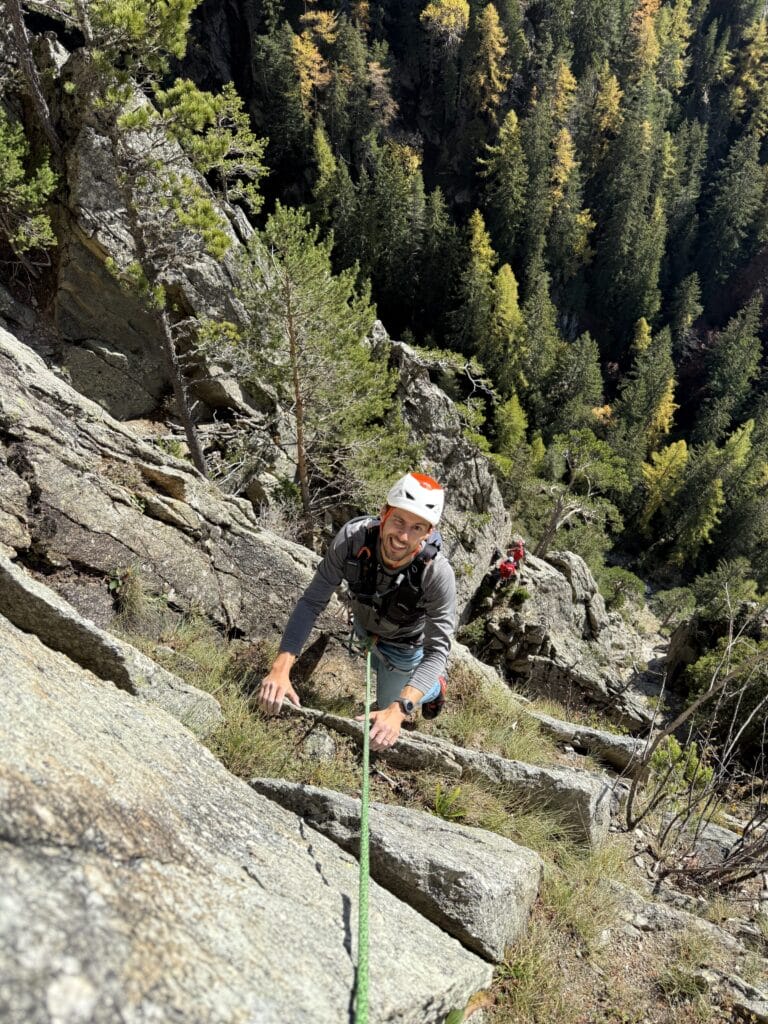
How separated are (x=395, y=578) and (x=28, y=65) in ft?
46.1

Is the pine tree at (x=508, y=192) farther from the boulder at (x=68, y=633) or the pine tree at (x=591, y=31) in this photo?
the boulder at (x=68, y=633)

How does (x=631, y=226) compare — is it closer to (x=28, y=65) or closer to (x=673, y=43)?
(x=673, y=43)

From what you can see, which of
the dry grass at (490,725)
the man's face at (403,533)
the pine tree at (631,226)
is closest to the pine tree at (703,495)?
the pine tree at (631,226)

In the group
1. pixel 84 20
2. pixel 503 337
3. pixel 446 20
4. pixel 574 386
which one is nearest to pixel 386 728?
pixel 84 20

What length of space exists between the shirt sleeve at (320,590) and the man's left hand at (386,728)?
0.81 metres

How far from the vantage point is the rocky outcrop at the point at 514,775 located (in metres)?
3.98

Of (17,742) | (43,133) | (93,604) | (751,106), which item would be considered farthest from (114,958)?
(751,106)

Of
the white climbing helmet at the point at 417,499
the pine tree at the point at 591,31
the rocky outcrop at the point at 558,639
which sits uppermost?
the pine tree at the point at 591,31

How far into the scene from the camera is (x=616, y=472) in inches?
1150

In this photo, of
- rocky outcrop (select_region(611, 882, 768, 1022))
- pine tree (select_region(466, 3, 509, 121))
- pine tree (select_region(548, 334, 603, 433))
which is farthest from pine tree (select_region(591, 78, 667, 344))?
rocky outcrop (select_region(611, 882, 768, 1022))

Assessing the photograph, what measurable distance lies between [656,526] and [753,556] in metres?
8.91

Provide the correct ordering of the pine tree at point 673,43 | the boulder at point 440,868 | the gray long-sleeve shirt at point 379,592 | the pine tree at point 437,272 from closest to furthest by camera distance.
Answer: the boulder at point 440,868
the gray long-sleeve shirt at point 379,592
the pine tree at point 437,272
the pine tree at point 673,43

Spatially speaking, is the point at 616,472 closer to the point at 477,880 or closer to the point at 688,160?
the point at 477,880

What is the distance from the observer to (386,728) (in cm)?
293
